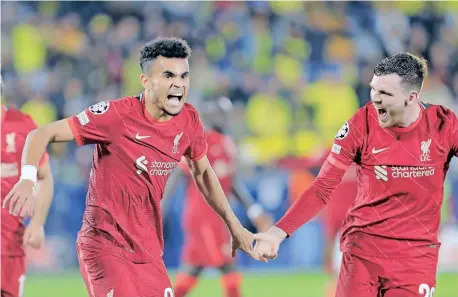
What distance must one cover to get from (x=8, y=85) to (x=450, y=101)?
23.7 feet

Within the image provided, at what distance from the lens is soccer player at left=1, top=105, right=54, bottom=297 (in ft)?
21.4

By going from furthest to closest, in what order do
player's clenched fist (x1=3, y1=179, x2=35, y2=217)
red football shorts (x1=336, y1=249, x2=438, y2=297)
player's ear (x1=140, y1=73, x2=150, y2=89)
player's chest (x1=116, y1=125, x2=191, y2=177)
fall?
player's ear (x1=140, y1=73, x2=150, y2=89) → player's chest (x1=116, y1=125, x2=191, y2=177) → red football shorts (x1=336, y1=249, x2=438, y2=297) → player's clenched fist (x1=3, y1=179, x2=35, y2=217)

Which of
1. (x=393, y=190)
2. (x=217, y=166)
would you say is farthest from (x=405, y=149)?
(x=217, y=166)

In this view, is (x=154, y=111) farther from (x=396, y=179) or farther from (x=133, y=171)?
(x=396, y=179)

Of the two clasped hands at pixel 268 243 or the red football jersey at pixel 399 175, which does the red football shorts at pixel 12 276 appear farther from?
the red football jersey at pixel 399 175

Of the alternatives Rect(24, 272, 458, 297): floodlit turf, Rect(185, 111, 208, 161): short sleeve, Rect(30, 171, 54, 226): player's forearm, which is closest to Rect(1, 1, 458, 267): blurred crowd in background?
Rect(24, 272, 458, 297): floodlit turf

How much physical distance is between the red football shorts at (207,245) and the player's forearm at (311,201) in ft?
12.1

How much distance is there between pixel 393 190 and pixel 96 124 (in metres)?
1.91

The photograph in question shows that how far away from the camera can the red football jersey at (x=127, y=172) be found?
555cm

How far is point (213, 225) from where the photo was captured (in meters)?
9.50

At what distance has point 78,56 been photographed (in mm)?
14727

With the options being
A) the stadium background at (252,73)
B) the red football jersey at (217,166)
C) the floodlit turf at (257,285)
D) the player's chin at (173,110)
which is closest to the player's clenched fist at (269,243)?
Result: the player's chin at (173,110)

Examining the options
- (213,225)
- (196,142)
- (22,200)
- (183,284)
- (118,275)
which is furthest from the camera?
(213,225)

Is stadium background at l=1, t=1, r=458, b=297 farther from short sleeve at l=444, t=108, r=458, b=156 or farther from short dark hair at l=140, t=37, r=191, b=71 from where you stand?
short dark hair at l=140, t=37, r=191, b=71
